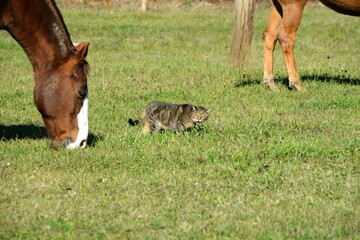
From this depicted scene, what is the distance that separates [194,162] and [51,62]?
1.53m

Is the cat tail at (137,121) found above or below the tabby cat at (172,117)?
below

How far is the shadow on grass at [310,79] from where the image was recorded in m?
9.99

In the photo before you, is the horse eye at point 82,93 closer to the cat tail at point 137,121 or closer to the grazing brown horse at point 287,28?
the cat tail at point 137,121

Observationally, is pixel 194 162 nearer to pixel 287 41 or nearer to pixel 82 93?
pixel 82 93

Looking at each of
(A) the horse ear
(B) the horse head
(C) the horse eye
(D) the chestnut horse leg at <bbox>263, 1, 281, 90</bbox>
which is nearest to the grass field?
(B) the horse head

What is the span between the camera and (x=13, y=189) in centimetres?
496

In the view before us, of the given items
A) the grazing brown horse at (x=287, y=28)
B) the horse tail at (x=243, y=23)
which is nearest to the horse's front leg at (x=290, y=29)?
the grazing brown horse at (x=287, y=28)

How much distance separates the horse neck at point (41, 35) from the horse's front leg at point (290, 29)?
4.40 m

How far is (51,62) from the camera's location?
18.7 ft

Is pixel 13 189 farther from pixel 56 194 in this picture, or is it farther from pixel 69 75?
pixel 69 75

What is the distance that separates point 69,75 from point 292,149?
→ 2.15 m

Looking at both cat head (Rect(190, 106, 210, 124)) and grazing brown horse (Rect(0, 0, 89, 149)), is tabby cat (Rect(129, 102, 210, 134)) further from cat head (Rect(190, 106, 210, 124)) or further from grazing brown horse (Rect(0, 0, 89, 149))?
grazing brown horse (Rect(0, 0, 89, 149))

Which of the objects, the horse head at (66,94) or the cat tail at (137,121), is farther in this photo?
the cat tail at (137,121)

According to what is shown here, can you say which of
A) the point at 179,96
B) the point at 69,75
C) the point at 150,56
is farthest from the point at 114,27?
the point at 69,75
